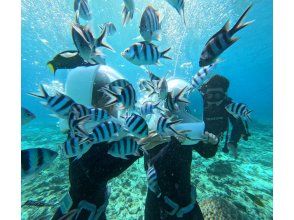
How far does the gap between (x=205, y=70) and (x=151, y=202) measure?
2400mm

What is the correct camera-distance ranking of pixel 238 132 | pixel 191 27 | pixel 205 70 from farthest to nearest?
pixel 191 27 < pixel 238 132 < pixel 205 70

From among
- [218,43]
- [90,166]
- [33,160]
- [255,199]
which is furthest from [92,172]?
[255,199]

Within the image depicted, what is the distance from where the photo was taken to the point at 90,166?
9.25 ft

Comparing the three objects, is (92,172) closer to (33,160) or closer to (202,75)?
(33,160)

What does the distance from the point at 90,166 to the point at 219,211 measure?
134 inches

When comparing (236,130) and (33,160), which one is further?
(236,130)

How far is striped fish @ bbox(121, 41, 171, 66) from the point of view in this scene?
2.53 meters

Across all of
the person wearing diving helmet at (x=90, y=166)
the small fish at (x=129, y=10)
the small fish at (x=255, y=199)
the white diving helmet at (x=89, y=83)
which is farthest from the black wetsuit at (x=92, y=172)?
the small fish at (x=255, y=199)

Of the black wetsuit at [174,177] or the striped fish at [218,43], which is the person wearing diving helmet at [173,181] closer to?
the black wetsuit at [174,177]

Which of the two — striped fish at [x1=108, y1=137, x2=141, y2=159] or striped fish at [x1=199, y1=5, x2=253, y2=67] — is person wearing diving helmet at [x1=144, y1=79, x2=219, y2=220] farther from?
striped fish at [x1=199, y1=5, x2=253, y2=67]

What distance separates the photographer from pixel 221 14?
2377 centimetres

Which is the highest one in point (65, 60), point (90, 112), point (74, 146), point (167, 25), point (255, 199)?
point (167, 25)
